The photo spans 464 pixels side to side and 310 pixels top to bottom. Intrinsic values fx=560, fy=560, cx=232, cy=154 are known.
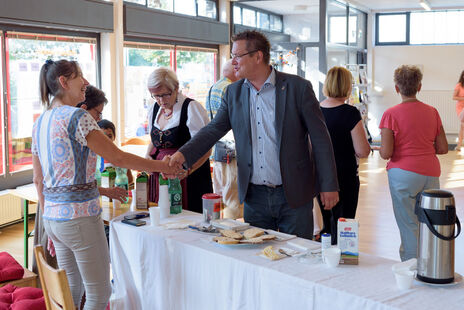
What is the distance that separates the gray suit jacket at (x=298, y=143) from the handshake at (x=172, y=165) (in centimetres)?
35

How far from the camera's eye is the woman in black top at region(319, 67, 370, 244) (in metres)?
3.77

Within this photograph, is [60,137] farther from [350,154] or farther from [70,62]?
[350,154]

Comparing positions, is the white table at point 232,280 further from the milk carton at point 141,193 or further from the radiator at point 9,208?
the radiator at point 9,208

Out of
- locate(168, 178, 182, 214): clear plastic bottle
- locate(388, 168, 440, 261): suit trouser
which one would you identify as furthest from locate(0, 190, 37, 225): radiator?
locate(388, 168, 440, 261): suit trouser

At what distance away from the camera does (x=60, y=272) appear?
202 cm

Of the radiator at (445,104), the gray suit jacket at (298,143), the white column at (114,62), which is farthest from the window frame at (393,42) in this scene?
the gray suit jacket at (298,143)

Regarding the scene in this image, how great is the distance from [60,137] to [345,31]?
1061 cm

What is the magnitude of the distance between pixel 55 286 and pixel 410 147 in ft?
8.00

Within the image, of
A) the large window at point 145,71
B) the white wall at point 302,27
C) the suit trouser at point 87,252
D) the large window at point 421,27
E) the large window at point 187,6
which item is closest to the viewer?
the suit trouser at point 87,252

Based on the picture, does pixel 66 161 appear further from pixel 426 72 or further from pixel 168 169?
pixel 426 72

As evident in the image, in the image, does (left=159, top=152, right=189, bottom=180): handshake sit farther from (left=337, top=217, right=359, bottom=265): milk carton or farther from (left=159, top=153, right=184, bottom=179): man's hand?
(left=337, top=217, right=359, bottom=265): milk carton

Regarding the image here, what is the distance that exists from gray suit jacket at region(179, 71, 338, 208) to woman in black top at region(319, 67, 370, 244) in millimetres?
914

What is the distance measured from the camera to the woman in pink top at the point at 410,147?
3.62 m

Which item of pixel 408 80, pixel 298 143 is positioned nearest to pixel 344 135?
pixel 408 80
